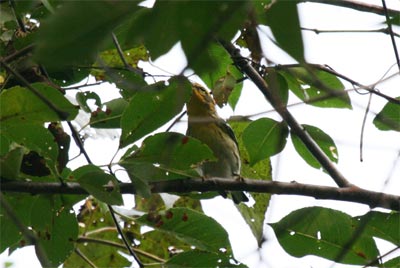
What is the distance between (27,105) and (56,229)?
1.72ft

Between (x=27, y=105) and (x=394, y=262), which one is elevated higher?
(x=27, y=105)

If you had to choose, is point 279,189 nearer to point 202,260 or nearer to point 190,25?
point 202,260

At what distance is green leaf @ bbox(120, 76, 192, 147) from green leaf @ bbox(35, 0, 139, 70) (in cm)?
128

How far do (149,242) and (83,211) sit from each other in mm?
367

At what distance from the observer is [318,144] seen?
2.81 meters

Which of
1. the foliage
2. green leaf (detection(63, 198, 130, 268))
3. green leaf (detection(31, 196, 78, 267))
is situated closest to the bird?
green leaf (detection(63, 198, 130, 268))

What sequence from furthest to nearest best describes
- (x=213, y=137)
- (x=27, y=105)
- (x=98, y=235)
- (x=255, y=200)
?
(x=213, y=137) → (x=98, y=235) → (x=255, y=200) → (x=27, y=105)

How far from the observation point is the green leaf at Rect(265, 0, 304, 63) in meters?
0.87

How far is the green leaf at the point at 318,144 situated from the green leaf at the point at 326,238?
0.50 meters

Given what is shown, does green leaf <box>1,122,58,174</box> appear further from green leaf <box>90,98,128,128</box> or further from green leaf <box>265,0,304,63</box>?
green leaf <box>265,0,304,63</box>

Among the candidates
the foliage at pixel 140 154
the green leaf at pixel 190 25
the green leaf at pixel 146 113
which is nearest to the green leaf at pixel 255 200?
the foliage at pixel 140 154

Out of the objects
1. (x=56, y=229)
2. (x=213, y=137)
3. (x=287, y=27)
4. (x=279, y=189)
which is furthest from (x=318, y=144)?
(x=287, y=27)

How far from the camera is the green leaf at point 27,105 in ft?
6.47

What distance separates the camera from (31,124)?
2070 millimetres
